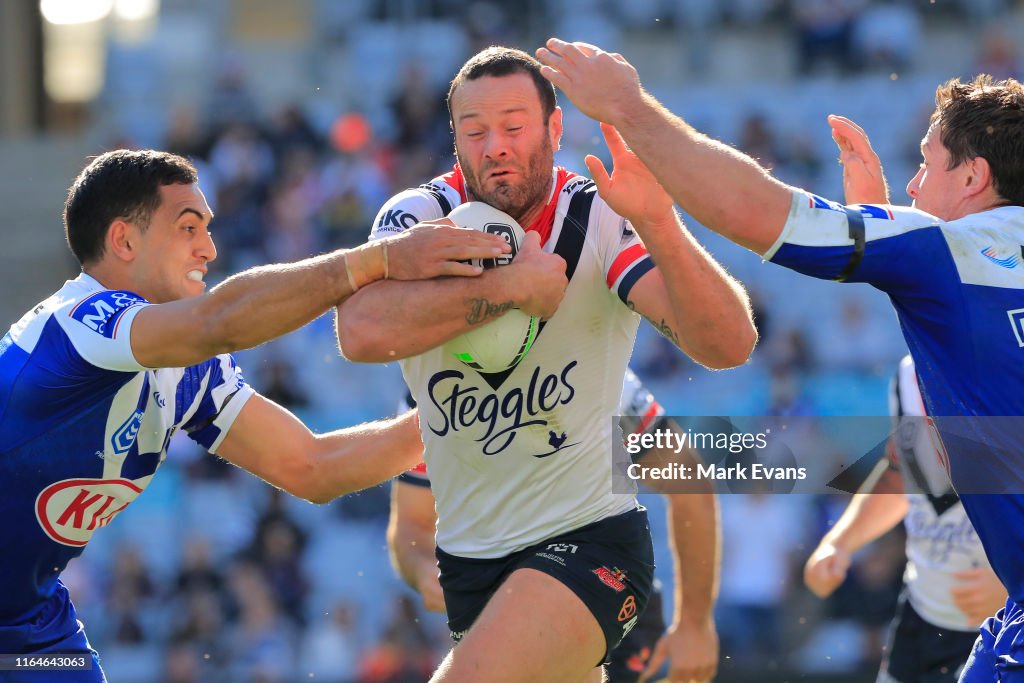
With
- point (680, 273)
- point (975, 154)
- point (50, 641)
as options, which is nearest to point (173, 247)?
point (50, 641)

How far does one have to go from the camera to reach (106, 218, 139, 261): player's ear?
534cm

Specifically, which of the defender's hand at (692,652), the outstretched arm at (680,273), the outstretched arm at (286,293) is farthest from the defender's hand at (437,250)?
the defender's hand at (692,652)

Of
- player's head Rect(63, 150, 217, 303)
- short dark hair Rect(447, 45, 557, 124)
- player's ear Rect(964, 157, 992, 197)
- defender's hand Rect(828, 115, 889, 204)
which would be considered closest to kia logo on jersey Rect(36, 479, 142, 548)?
player's head Rect(63, 150, 217, 303)

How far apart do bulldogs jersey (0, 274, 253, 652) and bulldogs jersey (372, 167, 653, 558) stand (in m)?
1.09

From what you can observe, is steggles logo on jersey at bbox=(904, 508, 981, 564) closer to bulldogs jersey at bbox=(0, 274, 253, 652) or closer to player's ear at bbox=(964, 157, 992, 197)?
player's ear at bbox=(964, 157, 992, 197)

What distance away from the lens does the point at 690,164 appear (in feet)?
13.9

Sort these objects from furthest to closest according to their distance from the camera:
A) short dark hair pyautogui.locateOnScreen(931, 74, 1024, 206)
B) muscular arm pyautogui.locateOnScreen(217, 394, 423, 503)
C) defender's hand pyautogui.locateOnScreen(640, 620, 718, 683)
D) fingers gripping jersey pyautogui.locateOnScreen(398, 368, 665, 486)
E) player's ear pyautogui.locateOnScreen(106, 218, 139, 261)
Result: fingers gripping jersey pyautogui.locateOnScreen(398, 368, 665, 486)
defender's hand pyautogui.locateOnScreen(640, 620, 718, 683)
muscular arm pyautogui.locateOnScreen(217, 394, 423, 503)
player's ear pyautogui.locateOnScreen(106, 218, 139, 261)
short dark hair pyautogui.locateOnScreen(931, 74, 1024, 206)

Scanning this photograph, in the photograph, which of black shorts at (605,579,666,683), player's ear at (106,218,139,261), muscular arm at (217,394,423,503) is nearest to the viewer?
player's ear at (106,218,139,261)

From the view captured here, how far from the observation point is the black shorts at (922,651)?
23.4 ft

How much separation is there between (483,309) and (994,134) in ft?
6.07

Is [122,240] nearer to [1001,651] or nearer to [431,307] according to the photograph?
[431,307]

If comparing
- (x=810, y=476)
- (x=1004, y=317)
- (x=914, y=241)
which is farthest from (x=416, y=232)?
(x=810, y=476)

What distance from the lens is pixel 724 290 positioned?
15.4 feet

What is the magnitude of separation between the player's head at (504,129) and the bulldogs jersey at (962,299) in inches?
45.9
